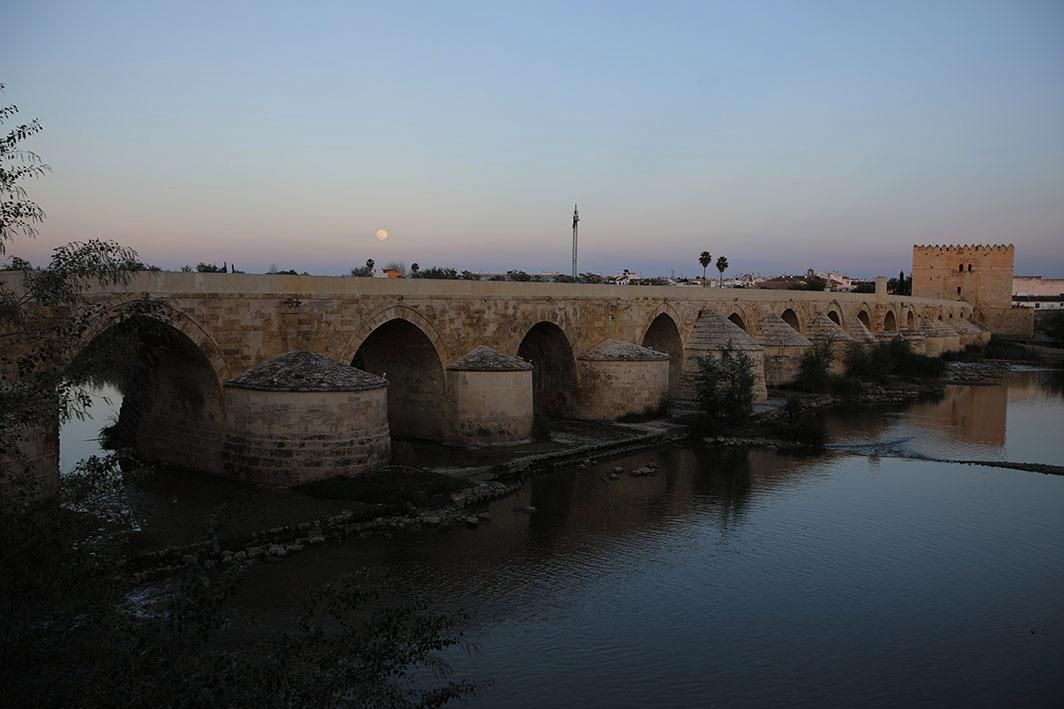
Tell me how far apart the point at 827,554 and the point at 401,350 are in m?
8.22

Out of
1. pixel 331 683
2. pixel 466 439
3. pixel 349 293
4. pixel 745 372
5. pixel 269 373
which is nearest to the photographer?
pixel 331 683

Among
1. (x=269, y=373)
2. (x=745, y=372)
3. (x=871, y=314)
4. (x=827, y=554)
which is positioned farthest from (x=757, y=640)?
(x=871, y=314)

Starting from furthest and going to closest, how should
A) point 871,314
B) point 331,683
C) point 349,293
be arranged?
point 871,314, point 349,293, point 331,683

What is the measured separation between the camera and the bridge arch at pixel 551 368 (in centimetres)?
1786

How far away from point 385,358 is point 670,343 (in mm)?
8891

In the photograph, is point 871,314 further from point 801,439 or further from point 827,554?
point 827,554

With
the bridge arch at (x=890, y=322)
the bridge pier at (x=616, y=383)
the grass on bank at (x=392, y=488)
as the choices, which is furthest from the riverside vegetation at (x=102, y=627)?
the bridge arch at (x=890, y=322)

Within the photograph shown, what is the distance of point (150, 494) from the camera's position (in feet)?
34.2

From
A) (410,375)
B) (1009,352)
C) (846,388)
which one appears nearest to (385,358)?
(410,375)

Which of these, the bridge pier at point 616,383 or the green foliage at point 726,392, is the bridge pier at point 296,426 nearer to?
the bridge pier at point 616,383

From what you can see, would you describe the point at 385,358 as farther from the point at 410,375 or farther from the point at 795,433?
the point at 795,433

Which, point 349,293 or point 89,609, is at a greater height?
point 349,293

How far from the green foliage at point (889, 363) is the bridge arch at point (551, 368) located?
445 inches

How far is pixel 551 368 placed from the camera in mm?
18203
